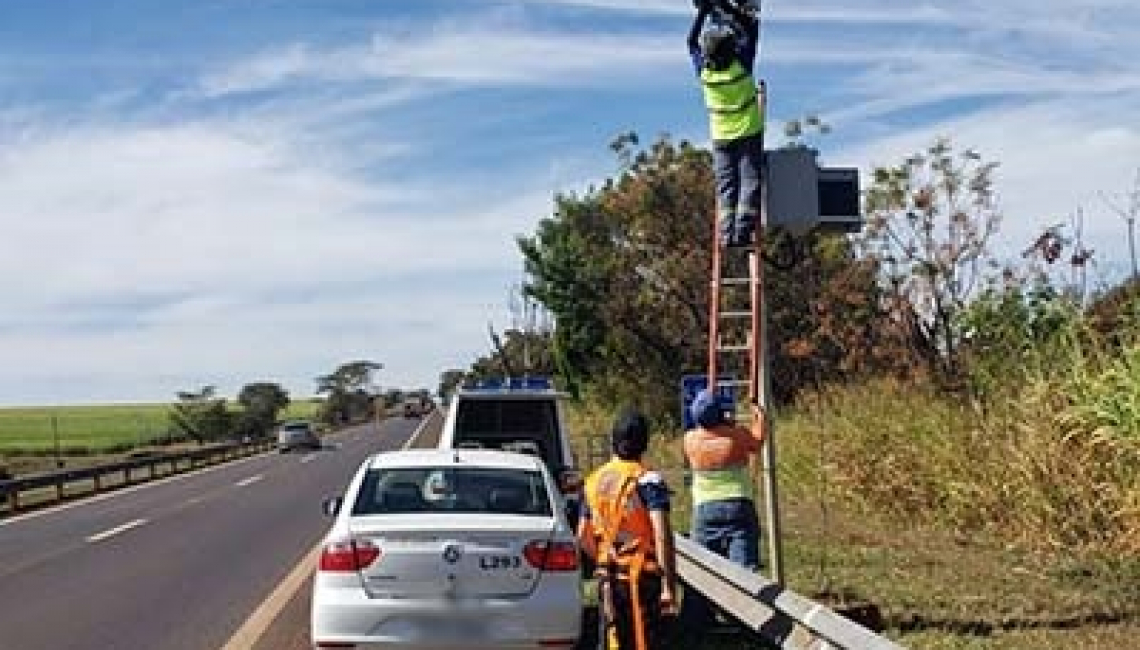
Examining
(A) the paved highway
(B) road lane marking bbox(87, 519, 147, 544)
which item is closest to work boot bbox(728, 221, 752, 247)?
(A) the paved highway

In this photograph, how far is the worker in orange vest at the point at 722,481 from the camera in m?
10.7

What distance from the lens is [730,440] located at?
1073cm

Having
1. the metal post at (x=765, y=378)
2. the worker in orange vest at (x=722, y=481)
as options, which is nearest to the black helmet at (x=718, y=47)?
the metal post at (x=765, y=378)

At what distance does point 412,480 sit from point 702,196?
2728cm

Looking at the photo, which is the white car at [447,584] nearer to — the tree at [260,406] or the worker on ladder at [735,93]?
the worker on ladder at [735,93]

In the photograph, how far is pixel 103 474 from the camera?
39625 millimetres

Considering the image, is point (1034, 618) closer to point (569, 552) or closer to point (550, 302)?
point (569, 552)

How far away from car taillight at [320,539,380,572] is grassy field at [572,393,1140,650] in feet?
8.37

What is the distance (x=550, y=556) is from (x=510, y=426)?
8.61 m

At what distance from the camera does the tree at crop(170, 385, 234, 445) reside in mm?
97875

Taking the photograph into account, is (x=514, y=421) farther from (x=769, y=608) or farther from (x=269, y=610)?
(x=769, y=608)

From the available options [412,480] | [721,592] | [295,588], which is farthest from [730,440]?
[295,588]

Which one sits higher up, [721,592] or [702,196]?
[702,196]

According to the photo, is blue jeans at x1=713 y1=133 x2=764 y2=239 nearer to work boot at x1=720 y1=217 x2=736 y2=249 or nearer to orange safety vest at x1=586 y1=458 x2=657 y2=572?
work boot at x1=720 y1=217 x2=736 y2=249
